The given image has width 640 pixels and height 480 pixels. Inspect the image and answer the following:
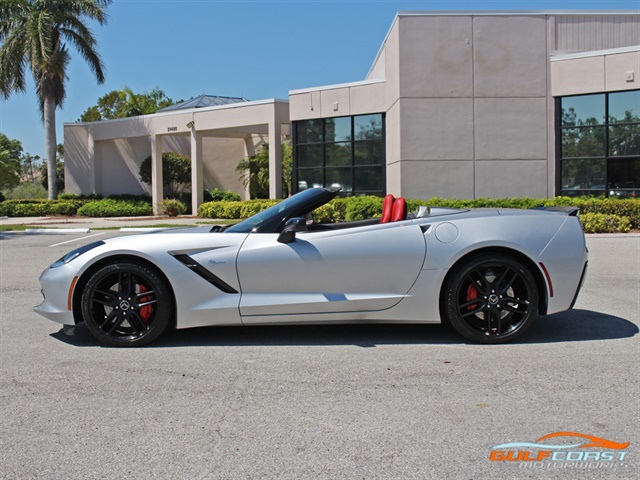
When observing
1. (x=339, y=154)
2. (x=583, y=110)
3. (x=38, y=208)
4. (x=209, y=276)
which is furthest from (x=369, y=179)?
(x=38, y=208)

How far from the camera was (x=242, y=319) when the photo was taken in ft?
17.1

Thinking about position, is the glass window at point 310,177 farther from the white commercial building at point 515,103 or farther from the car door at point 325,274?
the car door at point 325,274

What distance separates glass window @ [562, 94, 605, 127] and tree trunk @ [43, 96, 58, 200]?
87.2ft

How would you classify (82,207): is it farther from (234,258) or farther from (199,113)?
(234,258)

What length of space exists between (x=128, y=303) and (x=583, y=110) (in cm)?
1695

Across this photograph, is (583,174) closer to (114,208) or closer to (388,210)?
(388,210)

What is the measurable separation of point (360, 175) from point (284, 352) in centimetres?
1746

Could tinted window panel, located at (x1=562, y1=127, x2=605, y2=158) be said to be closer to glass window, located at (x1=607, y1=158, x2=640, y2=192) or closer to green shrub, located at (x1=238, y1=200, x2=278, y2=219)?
glass window, located at (x1=607, y1=158, x2=640, y2=192)

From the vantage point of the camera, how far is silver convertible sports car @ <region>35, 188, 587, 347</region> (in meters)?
5.18

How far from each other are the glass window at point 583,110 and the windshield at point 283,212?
1526 centimetres

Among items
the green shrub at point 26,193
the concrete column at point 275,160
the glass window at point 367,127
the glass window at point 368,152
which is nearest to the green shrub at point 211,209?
the concrete column at point 275,160

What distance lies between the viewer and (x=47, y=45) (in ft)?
104

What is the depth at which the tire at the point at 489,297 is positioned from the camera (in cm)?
520

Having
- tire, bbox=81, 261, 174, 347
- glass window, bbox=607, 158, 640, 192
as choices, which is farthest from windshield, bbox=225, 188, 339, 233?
glass window, bbox=607, 158, 640, 192
